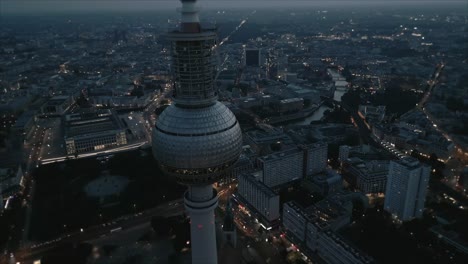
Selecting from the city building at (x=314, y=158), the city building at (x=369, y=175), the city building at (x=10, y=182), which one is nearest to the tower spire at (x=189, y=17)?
the city building at (x=314, y=158)

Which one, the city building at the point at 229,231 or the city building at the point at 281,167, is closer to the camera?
the city building at the point at 229,231

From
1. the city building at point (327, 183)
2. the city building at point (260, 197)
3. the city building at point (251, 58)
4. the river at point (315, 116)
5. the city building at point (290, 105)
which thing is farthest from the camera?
the city building at point (251, 58)

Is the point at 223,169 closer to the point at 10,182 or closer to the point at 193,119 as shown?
the point at 193,119

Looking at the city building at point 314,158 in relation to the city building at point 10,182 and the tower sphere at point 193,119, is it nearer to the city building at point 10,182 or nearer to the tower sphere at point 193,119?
the tower sphere at point 193,119

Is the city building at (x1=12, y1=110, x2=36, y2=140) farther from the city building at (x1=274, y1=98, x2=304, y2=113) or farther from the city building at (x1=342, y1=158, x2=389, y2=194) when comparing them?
the city building at (x1=342, y1=158, x2=389, y2=194)

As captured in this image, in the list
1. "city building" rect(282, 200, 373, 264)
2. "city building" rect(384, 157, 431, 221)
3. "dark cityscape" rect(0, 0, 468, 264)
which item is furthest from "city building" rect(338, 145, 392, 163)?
"city building" rect(282, 200, 373, 264)


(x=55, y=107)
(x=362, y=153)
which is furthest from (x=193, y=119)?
(x=55, y=107)
